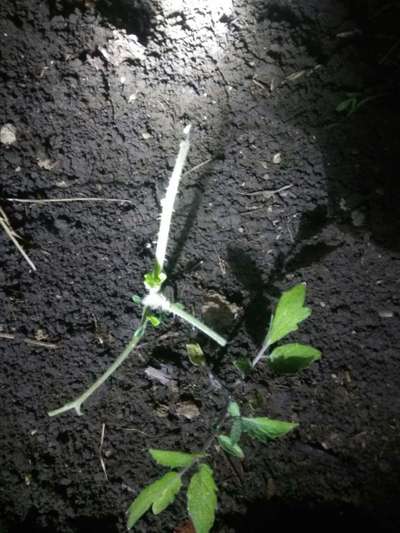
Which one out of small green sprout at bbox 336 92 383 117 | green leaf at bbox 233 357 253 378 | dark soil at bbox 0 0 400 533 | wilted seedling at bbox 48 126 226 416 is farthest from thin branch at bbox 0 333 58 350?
small green sprout at bbox 336 92 383 117

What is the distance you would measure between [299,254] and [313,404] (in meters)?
0.41

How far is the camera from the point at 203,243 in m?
1.15

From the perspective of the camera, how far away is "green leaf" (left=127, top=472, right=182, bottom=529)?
35.5 inches

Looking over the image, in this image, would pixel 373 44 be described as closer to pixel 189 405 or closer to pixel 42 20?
pixel 42 20

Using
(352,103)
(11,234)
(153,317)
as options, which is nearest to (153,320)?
(153,317)

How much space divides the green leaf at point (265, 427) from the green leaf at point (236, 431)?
1 cm

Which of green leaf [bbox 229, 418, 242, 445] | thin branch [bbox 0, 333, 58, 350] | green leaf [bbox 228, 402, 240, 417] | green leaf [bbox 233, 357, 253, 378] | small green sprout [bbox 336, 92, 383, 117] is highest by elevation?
small green sprout [bbox 336, 92, 383, 117]

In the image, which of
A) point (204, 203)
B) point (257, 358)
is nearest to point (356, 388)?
point (257, 358)

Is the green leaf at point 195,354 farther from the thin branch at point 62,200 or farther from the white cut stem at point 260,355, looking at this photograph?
the thin branch at point 62,200

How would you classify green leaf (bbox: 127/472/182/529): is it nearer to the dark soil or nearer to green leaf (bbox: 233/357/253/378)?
the dark soil

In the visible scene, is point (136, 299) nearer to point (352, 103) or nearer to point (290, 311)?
point (290, 311)

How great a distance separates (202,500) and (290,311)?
1.55 ft

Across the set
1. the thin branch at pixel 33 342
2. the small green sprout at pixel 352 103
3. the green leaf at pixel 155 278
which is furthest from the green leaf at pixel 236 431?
the small green sprout at pixel 352 103

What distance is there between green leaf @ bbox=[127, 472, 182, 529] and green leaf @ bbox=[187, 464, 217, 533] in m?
0.04
